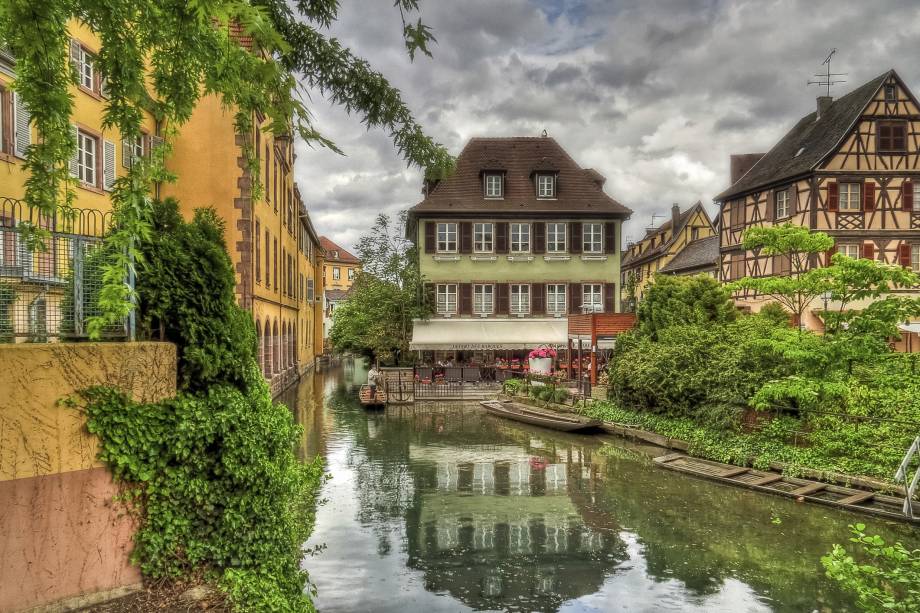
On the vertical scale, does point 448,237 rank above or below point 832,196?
below

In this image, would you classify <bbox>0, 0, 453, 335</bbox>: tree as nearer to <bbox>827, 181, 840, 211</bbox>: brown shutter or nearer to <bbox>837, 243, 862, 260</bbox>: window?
<bbox>827, 181, 840, 211</bbox>: brown shutter

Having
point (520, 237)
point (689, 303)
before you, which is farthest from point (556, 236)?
point (689, 303)

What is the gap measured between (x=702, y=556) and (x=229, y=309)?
26.6 ft

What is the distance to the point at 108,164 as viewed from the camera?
59.8 feet

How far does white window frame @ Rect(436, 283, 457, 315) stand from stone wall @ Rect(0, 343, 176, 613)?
87.6 feet

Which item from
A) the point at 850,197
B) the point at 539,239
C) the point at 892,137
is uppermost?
the point at 892,137

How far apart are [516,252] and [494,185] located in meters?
3.74

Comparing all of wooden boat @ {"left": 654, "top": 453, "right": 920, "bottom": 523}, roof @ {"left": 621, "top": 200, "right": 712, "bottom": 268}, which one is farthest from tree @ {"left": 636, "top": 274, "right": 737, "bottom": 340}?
roof @ {"left": 621, "top": 200, "right": 712, "bottom": 268}

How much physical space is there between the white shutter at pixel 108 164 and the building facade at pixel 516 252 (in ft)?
51.6

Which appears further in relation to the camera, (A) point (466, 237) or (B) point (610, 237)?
(B) point (610, 237)

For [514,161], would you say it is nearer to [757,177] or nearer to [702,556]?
[757,177]

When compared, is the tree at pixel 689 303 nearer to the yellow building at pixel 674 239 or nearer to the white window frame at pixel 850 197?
the white window frame at pixel 850 197

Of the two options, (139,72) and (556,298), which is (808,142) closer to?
(556,298)

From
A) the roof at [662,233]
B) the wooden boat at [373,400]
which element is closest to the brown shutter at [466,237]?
the wooden boat at [373,400]
